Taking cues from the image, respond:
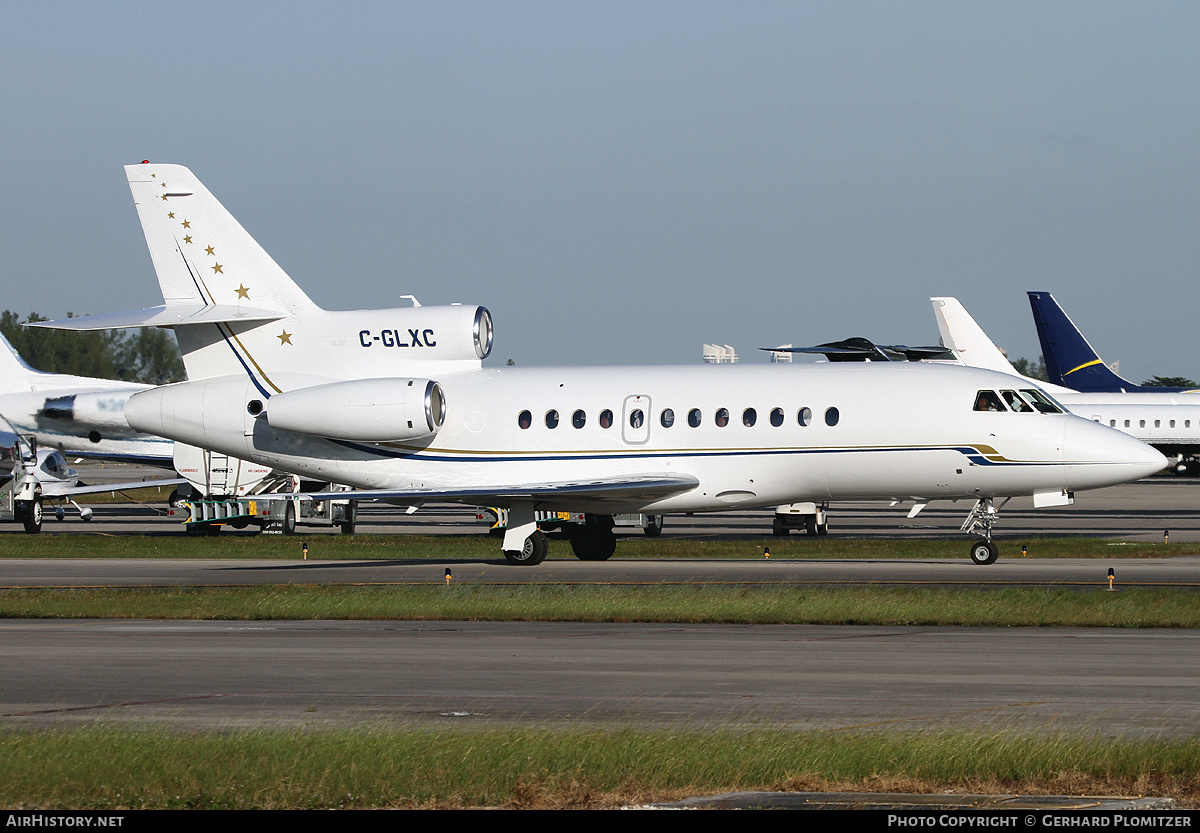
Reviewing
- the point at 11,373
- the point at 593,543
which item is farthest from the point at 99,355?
the point at 593,543

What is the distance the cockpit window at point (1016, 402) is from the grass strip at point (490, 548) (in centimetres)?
443

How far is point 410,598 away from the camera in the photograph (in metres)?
22.3

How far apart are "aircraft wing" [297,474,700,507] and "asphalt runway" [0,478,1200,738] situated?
5392 mm

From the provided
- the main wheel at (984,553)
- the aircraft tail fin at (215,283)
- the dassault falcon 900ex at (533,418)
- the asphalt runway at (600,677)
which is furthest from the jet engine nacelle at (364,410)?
the main wheel at (984,553)

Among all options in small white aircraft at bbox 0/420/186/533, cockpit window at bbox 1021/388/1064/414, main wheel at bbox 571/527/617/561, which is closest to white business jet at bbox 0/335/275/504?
small white aircraft at bbox 0/420/186/533

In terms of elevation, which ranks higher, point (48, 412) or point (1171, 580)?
point (48, 412)

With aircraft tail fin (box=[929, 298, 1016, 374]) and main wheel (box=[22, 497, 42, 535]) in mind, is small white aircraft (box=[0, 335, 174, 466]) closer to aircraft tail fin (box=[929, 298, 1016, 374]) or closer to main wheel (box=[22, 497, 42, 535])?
main wheel (box=[22, 497, 42, 535])

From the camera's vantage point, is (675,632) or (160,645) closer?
(160,645)

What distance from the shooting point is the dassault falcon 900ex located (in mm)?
28812

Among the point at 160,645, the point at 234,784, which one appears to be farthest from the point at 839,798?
the point at 160,645

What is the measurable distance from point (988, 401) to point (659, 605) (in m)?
10.9

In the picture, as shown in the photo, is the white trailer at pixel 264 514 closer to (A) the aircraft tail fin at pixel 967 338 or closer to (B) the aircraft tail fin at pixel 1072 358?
(A) the aircraft tail fin at pixel 967 338
